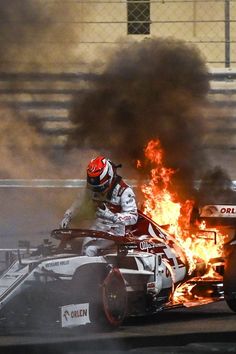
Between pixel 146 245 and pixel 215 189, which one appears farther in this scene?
pixel 215 189

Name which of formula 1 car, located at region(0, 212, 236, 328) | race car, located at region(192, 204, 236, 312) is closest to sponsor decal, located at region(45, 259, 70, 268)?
formula 1 car, located at region(0, 212, 236, 328)

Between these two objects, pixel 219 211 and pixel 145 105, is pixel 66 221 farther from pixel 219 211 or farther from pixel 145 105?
pixel 145 105

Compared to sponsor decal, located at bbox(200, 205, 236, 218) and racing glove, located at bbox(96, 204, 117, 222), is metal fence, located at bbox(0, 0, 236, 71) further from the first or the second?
sponsor decal, located at bbox(200, 205, 236, 218)

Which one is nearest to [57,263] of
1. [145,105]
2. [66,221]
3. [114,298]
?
[114,298]

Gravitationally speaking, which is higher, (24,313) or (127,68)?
(127,68)

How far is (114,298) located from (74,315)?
0.52 m

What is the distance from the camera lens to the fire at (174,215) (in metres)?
11.5

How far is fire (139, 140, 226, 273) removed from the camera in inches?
452

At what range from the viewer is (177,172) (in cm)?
1284

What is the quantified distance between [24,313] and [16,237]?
6.04 metres

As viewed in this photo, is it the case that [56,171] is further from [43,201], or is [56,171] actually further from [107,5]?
[107,5]

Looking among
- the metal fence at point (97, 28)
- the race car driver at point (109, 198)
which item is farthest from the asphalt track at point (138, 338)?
the metal fence at point (97, 28)

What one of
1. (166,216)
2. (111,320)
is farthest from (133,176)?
(111,320)

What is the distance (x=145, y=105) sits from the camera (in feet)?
47.2
